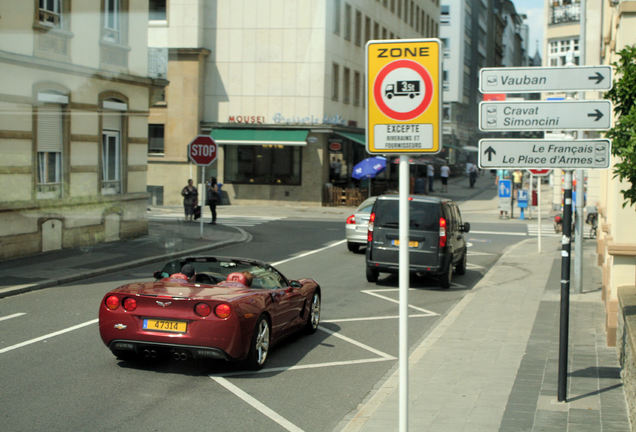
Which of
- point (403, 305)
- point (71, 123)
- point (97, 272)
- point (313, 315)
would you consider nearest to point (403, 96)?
point (403, 305)

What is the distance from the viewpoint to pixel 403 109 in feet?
17.8

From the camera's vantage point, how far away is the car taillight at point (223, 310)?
334 inches

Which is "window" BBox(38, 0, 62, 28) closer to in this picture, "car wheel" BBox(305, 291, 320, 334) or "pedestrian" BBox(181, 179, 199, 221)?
"pedestrian" BBox(181, 179, 199, 221)

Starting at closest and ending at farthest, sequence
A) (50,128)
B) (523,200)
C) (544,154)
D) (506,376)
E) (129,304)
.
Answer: (544,154)
(129,304)
(506,376)
(50,128)
(523,200)

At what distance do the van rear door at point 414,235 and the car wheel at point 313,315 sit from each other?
194 inches

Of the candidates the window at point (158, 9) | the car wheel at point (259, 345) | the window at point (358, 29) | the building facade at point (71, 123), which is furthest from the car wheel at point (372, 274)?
the window at point (358, 29)

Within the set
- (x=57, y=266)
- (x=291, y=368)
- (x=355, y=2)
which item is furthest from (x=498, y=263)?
(x=355, y=2)

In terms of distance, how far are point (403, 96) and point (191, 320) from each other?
4077mm

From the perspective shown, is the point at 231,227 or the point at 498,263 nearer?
the point at 498,263

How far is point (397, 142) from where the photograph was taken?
5426 mm

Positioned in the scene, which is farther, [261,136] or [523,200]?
[261,136]

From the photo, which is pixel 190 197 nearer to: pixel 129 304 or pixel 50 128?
pixel 50 128

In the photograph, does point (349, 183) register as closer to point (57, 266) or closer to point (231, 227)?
point (231, 227)

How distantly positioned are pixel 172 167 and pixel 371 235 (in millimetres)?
26035
